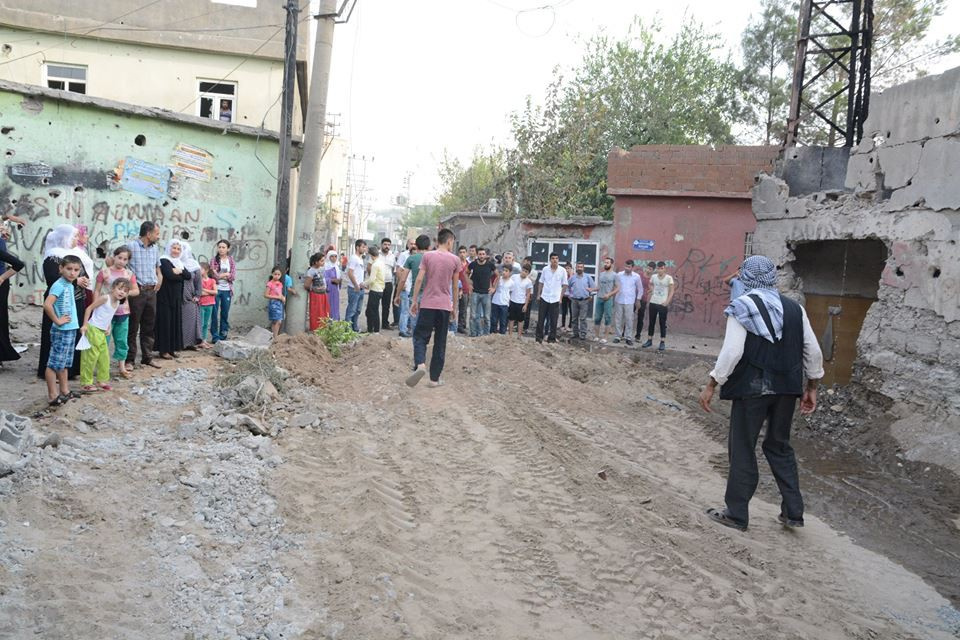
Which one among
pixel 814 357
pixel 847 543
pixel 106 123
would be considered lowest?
pixel 847 543

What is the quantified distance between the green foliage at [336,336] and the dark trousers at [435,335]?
185 centimetres

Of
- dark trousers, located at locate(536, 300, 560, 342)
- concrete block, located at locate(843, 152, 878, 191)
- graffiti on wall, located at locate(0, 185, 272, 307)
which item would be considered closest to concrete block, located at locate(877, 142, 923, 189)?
concrete block, located at locate(843, 152, 878, 191)

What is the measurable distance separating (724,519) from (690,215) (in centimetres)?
1453

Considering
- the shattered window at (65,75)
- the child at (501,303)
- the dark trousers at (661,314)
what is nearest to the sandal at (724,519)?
the child at (501,303)

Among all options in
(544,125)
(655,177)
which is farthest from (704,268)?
(544,125)

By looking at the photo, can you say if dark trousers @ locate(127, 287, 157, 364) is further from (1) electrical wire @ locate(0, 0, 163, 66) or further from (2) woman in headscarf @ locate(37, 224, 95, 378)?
(1) electrical wire @ locate(0, 0, 163, 66)

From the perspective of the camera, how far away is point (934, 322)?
26.9 ft

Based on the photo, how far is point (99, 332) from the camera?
6934 millimetres

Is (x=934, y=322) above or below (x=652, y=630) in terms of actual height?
above

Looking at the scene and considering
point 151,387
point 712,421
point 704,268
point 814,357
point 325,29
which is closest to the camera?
point 814,357

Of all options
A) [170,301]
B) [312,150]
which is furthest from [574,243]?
[170,301]

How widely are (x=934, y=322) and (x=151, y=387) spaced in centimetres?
826

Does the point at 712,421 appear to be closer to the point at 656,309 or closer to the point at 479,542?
the point at 479,542

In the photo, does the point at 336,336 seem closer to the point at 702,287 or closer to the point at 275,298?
the point at 275,298
